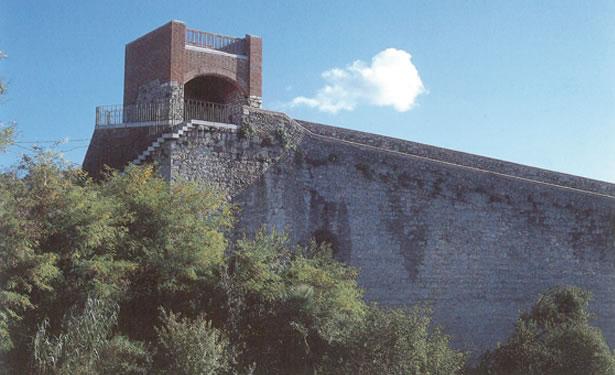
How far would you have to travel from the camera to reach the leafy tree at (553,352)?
16797mm

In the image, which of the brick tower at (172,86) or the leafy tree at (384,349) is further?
the brick tower at (172,86)

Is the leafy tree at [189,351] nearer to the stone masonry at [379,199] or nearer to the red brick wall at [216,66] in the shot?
the stone masonry at [379,199]

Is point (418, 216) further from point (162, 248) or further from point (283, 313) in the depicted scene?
point (162, 248)

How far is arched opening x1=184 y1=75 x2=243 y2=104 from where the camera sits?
23.2 m

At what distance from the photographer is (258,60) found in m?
22.8

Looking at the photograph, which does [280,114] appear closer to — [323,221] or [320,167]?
[320,167]

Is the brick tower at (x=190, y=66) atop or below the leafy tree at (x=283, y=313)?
atop

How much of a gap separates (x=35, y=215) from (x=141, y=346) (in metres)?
3.14

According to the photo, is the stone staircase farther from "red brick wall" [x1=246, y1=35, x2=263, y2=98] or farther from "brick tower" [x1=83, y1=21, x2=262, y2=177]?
"red brick wall" [x1=246, y1=35, x2=263, y2=98]

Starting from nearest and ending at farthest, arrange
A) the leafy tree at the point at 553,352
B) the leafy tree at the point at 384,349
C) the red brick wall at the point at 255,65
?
1. the leafy tree at the point at 384,349
2. the leafy tree at the point at 553,352
3. the red brick wall at the point at 255,65

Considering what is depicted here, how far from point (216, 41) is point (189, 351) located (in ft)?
43.2

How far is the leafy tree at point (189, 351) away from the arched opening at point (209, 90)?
12384mm

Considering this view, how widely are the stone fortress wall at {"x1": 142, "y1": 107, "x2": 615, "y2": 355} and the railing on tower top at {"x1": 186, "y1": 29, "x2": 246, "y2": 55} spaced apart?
430 cm

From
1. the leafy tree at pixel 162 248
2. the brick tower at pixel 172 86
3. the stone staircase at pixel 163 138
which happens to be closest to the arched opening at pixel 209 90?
the brick tower at pixel 172 86
